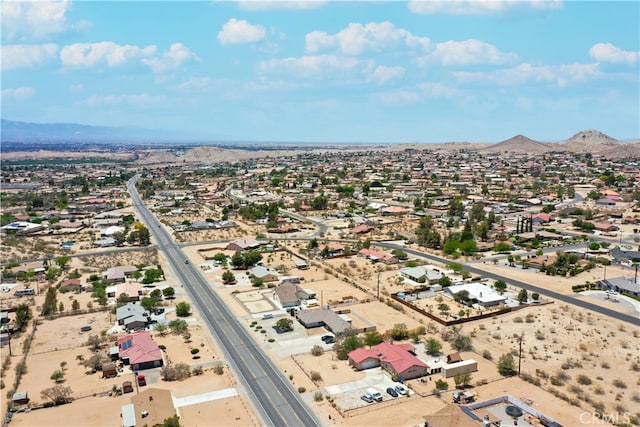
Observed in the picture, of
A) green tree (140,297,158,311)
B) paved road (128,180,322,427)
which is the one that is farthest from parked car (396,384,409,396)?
green tree (140,297,158,311)

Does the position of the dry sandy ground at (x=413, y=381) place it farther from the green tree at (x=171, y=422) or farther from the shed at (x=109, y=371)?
the green tree at (x=171, y=422)

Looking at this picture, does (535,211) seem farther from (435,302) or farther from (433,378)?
(433,378)

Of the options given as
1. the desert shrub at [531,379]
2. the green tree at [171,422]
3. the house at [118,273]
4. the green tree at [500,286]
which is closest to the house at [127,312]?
the house at [118,273]

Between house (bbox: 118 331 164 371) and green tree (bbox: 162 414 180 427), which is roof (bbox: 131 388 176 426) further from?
house (bbox: 118 331 164 371)

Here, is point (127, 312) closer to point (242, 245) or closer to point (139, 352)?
point (139, 352)

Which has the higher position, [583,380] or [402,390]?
[583,380]

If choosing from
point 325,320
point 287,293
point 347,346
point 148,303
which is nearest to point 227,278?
point 287,293
